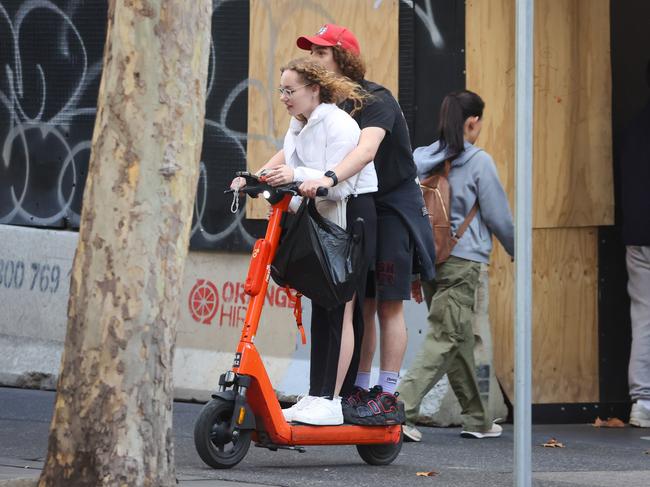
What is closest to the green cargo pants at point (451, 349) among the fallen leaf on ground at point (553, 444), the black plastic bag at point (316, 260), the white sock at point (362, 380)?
the fallen leaf on ground at point (553, 444)

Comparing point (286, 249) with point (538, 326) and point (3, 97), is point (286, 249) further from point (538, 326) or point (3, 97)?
point (3, 97)

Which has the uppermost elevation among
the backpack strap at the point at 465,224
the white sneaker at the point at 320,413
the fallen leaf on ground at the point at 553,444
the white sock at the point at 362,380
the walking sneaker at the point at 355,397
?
the backpack strap at the point at 465,224

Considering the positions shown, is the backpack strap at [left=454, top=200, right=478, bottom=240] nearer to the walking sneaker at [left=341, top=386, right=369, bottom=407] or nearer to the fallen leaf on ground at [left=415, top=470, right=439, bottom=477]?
the walking sneaker at [left=341, top=386, right=369, bottom=407]

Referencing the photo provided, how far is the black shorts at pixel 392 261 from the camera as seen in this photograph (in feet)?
23.1

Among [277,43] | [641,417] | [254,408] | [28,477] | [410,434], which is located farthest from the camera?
[277,43]

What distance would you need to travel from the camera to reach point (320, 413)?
6.71 meters

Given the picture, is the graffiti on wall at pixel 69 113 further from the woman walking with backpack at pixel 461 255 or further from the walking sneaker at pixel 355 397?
the walking sneaker at pixel 355 397

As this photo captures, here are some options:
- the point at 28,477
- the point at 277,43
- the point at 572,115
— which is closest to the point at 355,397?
the point at 28,477

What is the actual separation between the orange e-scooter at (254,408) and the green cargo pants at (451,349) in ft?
4.38

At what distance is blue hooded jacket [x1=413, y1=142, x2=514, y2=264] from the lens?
8227mm

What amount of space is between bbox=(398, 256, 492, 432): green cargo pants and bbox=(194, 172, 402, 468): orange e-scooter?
52.5 inches

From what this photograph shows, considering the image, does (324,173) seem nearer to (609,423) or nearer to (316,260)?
(316,260)

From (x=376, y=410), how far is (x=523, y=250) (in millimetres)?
1938

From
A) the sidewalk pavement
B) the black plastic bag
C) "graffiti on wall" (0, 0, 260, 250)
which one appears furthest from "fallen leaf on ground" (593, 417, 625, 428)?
"graffiti on wall" (0, 0, 260, 250)
